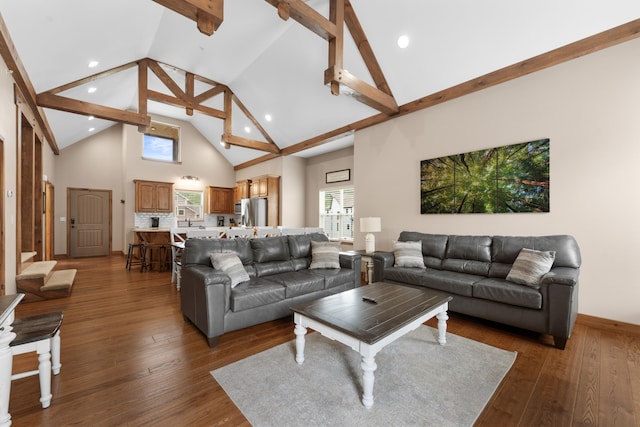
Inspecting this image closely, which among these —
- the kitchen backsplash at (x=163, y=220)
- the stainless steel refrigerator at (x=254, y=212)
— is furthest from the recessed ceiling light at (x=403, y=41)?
the kitchen backsplash at (x=163, y=220)

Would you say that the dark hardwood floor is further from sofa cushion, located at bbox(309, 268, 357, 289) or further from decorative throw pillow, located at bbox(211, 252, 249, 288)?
sofa cushion, located at bbox(309, 268, 357, 289)

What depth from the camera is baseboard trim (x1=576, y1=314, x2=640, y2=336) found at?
281 centimetres

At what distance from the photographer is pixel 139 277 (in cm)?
538

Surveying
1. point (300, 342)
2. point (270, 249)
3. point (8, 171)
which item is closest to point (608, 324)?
point (300, 342)

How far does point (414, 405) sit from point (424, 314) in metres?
0.66

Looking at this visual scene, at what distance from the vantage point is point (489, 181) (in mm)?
3742

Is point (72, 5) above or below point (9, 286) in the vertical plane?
above

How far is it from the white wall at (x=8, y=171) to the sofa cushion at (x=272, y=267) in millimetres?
3047

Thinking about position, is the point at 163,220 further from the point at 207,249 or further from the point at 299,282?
the point at 299,282

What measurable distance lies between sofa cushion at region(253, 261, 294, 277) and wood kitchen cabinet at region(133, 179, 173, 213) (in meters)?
6.42

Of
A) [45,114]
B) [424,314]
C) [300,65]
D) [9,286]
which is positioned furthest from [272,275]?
[45,114]

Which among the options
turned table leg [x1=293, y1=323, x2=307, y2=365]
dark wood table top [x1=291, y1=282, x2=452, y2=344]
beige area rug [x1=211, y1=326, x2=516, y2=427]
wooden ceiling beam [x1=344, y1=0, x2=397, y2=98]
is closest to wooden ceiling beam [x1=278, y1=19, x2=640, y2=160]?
wooden ceiling beam [x1=344, y1=0, x2=397, y2=98]

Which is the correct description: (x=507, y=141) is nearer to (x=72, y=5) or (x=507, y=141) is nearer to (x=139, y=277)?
(x=72, y=5)

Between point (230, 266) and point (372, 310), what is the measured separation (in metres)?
1.62
